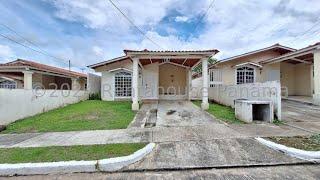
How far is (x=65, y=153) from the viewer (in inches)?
223

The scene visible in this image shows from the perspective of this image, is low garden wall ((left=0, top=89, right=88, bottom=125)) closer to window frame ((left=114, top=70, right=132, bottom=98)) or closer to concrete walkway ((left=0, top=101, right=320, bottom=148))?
concrete walkway ((left=0, top=101, right=320, bottom=148))

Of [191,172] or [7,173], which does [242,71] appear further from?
[7,173]

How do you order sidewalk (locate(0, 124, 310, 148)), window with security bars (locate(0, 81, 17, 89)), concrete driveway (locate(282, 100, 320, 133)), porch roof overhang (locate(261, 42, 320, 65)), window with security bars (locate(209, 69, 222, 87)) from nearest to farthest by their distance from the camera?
sidewalk (locate(0, 124, 310, 148)), concrete driveway (locate(282, 100, 320, 133)), porch roof overhang (locate(261, 42, 320, 65)), window with security bars (locate(209, 69, 222, 87)), window with security bars (locate(0, 81, 17, 89))

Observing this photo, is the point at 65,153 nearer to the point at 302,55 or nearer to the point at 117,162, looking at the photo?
the point at 117,162

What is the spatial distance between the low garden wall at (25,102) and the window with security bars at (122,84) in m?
4.05

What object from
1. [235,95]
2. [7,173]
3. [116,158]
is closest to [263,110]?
[235,95]

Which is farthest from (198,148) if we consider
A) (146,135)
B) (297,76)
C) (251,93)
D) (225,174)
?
(297,76)

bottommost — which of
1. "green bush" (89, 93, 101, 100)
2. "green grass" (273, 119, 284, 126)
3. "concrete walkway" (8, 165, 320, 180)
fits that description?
"concrete walkway" (8, 165, 320, 180)

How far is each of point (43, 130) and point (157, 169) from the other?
18.2 ft

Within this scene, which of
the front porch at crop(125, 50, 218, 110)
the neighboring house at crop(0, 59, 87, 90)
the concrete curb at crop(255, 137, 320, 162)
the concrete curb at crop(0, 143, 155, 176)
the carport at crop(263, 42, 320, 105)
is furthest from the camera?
the front porch at crop(125, 50, 218, 110)

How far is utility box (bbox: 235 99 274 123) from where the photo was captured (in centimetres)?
931

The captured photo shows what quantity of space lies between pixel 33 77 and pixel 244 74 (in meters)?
17.1

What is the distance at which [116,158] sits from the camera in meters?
5.19

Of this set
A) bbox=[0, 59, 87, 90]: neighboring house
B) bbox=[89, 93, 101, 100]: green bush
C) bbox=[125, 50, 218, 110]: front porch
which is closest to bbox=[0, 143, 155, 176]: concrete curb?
bbox=[125, 50, 218, 110]: front porch
